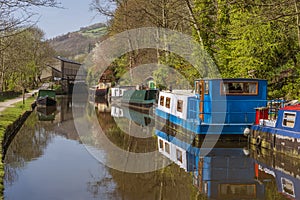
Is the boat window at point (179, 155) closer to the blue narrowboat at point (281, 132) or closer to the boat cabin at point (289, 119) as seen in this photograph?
the blue narrowboat at point (281, 132)

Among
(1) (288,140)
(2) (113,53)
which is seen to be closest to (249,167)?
(1) (288,140)

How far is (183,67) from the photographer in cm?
2780

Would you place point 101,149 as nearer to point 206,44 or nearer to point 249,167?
point 249,167

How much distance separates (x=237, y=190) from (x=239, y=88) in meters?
6.78

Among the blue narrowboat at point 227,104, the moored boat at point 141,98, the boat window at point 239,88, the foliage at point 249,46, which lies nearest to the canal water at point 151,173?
the blue narrowboat at point 227,104

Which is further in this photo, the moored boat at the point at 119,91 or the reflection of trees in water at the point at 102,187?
the moored boat at the point at 119,91

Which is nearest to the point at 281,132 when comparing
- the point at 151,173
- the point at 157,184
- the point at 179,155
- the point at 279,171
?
the point at 279,171

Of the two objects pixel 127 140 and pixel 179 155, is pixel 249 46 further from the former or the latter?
pixel 179 155

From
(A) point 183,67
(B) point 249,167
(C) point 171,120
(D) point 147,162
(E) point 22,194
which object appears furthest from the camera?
(A) point 183,67

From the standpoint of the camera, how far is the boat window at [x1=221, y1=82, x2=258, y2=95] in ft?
55.1

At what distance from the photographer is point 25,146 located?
56.7 feet

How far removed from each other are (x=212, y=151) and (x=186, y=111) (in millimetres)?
3444

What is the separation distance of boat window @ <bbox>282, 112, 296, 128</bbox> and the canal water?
107 centimetres

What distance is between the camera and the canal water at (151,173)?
10.5 metres
